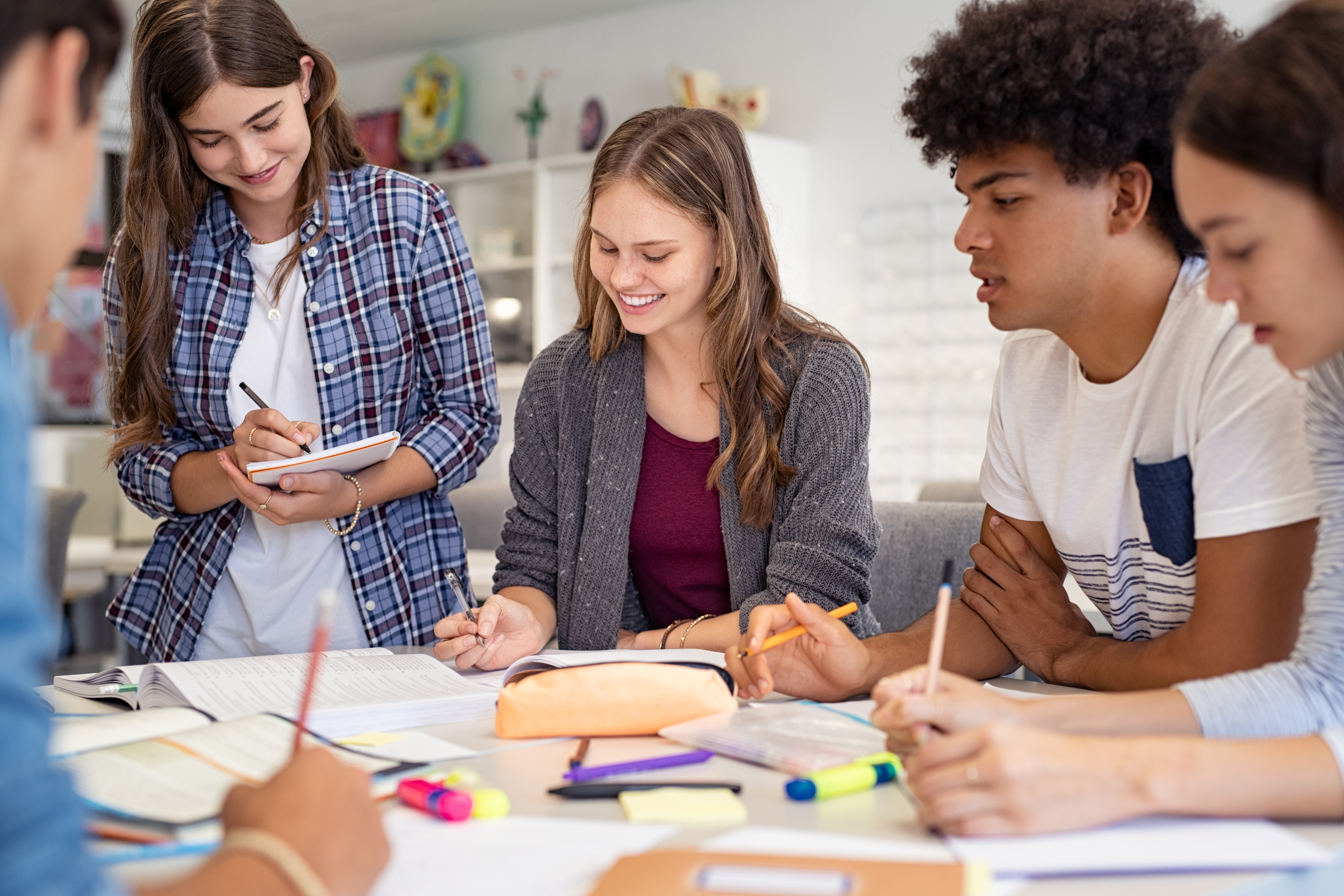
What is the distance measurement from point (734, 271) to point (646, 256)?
0.13 m

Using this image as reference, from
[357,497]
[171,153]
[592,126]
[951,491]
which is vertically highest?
[592,126]

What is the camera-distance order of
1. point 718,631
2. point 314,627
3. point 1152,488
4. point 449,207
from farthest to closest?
point 449,207, point 314,627, point 718,631, point 1152,488

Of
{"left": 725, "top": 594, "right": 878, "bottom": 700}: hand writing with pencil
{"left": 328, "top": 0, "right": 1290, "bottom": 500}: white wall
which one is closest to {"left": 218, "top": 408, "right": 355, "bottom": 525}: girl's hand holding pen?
{"left": 725, "top": 594, "right": 878, "bottom": 700}: hand writing with pencil

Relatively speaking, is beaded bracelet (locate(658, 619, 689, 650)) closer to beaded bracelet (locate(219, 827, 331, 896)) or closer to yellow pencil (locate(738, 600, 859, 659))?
yellow pencil (locate(738, 600, 859, 659))

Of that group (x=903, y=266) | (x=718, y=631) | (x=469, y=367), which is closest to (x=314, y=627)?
(x=469, y=367)

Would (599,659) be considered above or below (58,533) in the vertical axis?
above

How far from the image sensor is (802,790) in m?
0.84

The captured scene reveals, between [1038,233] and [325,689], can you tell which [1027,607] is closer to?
[1038,233]

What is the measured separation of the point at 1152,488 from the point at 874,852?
0.60 meters

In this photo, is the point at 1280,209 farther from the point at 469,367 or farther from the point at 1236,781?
the point at 469,367

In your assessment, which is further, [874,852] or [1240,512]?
[1240,512]

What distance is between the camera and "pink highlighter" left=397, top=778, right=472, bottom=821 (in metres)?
0.80

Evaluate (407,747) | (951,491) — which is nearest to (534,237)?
(951,491)

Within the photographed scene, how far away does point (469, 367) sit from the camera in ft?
5.58
